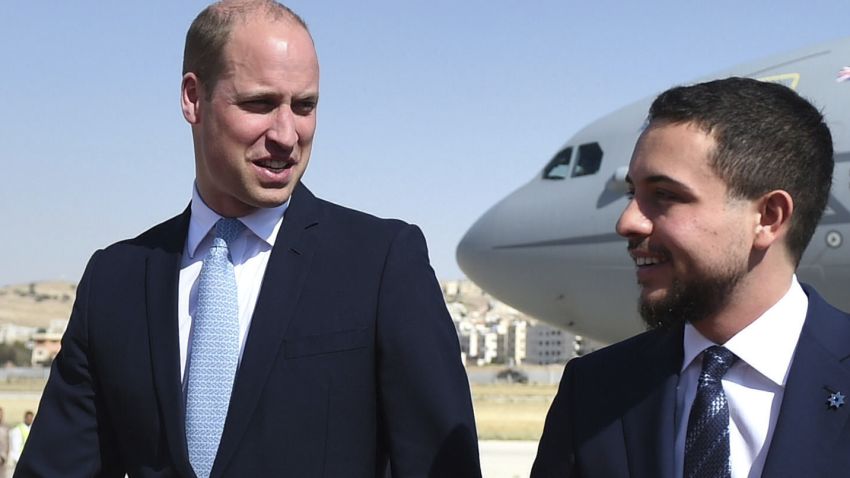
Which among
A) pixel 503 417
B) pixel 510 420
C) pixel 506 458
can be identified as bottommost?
pixel 503 417

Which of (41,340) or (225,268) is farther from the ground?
(225,268)

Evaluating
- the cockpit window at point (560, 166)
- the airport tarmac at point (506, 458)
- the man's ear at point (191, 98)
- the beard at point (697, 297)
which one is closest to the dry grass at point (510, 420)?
the airport tarmac at point (506, 458)

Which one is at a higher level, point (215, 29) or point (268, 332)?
point (215, 29)

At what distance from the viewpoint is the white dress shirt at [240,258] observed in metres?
3.16

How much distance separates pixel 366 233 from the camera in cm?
327

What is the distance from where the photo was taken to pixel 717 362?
263 cm

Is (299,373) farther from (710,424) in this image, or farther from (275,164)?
(710,424)

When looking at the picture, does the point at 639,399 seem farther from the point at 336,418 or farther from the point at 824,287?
the point at 824,287

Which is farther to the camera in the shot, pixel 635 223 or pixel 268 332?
pixel 268 332

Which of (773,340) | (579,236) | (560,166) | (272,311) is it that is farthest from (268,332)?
(560,166)

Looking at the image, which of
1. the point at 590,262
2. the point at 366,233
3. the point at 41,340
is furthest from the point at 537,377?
the point at 366,233

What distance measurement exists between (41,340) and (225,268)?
14109 centimetres

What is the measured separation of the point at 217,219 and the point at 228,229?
0.06 meters

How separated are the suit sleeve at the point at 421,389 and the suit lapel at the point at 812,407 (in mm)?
831
